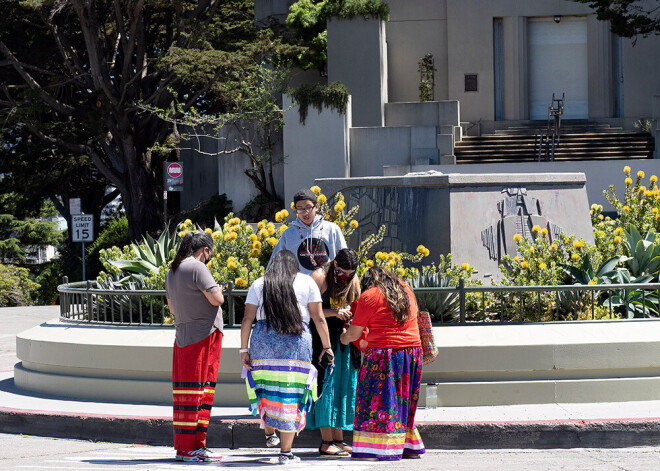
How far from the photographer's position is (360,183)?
12.3 m

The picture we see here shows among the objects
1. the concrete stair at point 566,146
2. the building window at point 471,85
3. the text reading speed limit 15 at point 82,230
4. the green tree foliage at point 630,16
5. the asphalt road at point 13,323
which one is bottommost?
the asphalt road at point 13,323

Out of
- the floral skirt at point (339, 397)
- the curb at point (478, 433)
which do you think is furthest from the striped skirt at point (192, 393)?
the floral skirt at point (339, 397)

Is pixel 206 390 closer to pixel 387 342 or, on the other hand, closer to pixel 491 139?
pixel 387 342

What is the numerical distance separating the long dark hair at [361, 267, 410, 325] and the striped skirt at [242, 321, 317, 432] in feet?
2.17

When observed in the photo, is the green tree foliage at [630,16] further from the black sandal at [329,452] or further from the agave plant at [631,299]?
the black sandal at [329,452]

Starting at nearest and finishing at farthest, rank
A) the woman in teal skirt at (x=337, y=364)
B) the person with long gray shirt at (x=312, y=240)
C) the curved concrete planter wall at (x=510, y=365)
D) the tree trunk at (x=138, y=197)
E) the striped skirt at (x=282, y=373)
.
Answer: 1. the striped skirt at (x=282, y=373)
2. the woman in teal skirt at (x=337, y=364)
3. the person with long gray shirt at (x=312, y=240)
4. the curved concrete planter wall at (x=510, y=365)
5. the tree trunk at (x=138, y=197)

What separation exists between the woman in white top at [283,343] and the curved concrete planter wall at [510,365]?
1.62 m

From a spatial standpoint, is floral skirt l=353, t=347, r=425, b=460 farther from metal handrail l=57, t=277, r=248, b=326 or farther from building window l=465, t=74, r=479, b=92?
building window l=465, t=74, r=479, b=92

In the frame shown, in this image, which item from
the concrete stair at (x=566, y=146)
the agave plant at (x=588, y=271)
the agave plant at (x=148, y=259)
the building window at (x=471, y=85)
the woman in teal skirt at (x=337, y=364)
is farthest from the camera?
the building window at (x=471, y=85)

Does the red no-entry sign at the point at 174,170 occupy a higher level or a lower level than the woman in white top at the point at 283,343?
higher

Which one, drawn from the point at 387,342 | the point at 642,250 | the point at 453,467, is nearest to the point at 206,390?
the point at 387,342

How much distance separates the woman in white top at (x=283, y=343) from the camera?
25.8 feet

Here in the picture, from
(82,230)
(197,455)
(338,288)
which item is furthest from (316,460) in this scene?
(82,230)

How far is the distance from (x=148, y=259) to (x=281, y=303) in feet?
15.5
